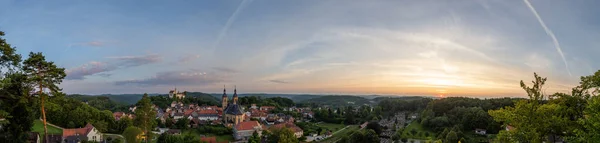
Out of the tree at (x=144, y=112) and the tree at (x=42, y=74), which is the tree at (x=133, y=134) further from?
the tree at (x=42, y=74)

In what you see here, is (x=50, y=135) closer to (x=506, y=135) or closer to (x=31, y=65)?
(x=31, y=65)

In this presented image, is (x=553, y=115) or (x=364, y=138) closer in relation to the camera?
(x=553, y=115)

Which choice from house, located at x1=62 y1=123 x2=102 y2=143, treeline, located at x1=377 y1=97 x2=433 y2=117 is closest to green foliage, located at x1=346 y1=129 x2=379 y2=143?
house, located at x1=62 y1=123 x2=102 y2=143

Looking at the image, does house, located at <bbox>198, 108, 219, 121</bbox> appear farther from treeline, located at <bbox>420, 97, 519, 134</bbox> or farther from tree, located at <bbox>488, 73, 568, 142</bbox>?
tree, located at <bbox>488, 73, 568, 142</bbox>

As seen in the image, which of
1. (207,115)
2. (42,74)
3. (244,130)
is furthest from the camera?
(207,115)

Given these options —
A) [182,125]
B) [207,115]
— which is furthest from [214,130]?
[207,115]

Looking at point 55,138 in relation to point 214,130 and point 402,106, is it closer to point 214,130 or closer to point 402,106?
point 214,130
